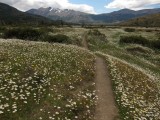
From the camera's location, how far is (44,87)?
24781mm

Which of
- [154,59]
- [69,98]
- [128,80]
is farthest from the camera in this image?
[154,59]

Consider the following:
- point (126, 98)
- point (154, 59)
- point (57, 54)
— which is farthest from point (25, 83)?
point (154, 59)

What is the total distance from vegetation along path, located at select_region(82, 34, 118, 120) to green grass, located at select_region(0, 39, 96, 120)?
0.61 metres

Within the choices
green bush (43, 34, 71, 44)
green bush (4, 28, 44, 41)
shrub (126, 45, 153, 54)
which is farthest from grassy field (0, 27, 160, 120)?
green bush (4, 28, 44, 41)

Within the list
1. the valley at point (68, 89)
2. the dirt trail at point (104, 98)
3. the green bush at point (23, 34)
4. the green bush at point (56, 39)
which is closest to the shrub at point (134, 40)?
the green bush at point (56, 39)

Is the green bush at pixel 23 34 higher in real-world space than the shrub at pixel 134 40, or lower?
higher

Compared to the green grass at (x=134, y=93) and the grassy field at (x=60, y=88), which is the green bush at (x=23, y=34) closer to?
the grassy field at (x=60, y=88)

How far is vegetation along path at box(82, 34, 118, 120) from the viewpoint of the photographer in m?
22.7

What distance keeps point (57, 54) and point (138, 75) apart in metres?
10.5

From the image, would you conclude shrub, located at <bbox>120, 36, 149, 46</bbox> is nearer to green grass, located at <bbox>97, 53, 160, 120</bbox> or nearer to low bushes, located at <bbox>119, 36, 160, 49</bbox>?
low bushes, located at <bbox>119, 36, 160, 49</bbox>

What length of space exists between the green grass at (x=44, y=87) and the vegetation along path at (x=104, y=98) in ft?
2.01

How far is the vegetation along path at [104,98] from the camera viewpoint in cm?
2273

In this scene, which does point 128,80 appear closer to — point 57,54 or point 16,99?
point 57,54

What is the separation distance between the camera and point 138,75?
36.1 metres
